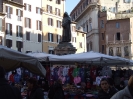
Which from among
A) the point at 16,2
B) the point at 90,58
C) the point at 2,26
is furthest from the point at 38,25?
the point at 90,58

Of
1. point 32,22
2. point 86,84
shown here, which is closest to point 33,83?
point 86,84

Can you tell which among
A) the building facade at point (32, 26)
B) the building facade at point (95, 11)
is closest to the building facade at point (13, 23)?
the building facade at point (32, 26)

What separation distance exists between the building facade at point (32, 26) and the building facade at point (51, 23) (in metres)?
1.04

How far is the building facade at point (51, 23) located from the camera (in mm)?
46919

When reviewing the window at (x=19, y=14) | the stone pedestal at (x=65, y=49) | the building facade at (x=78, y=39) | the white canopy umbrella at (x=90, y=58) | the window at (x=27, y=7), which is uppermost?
the window at (x=27, y=7)

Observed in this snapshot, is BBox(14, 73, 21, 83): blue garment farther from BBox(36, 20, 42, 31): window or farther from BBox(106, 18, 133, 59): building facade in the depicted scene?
BBox(106, 18, 133, 59): building facade

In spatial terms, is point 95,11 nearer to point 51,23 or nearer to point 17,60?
point 51,23

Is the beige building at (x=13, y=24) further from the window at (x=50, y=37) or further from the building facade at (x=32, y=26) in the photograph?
the window at (x=50, y=37)

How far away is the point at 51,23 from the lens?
158 feet

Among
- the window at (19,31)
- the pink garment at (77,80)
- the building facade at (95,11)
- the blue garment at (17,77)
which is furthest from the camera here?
the building facade at (95,11)

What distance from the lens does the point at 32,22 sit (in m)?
44.7

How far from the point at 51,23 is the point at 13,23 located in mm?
8248

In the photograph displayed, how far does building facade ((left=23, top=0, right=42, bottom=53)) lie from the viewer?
43.5 m

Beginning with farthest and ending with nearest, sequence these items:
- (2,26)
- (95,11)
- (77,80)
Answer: (95,11) < (2,26) < (77,80)
